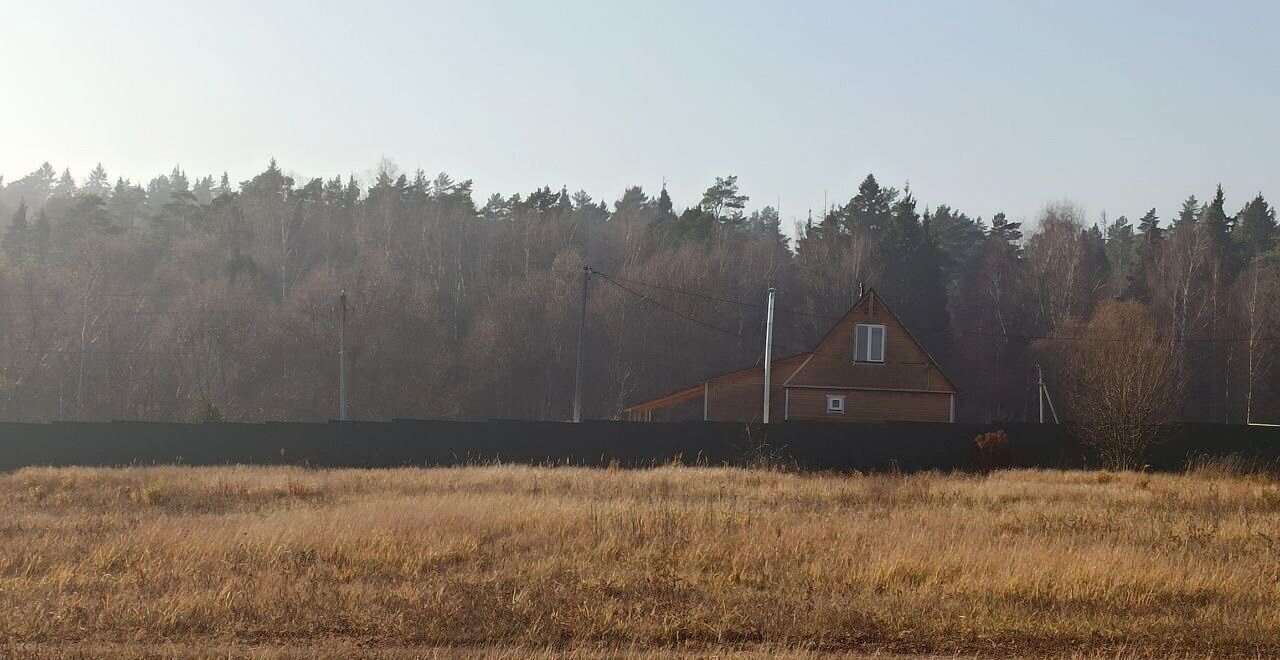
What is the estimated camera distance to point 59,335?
49.1 m

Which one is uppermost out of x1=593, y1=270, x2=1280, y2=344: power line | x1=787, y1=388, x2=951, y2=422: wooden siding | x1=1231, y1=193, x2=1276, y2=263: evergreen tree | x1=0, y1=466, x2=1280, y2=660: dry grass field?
x1=1231, y1=193, x2=1276, y2=263: evergreen tree

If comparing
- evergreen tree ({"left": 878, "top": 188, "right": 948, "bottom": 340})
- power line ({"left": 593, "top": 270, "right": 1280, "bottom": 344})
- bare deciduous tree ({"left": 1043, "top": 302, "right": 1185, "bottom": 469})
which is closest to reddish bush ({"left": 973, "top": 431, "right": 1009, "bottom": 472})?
bare deciduous tree ({"left": 1043, "top": 302, "right": 1185, "bottom": 469})

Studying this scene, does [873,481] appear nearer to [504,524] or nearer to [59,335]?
[504,524]

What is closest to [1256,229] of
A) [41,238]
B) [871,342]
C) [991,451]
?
[871,342]

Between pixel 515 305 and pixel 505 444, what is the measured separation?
3137 centimetres

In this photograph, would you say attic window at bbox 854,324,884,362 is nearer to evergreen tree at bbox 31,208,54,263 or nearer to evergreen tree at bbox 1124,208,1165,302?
evergreen tree at bbox 1124,208,1165,302

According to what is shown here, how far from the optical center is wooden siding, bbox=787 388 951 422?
42469mm

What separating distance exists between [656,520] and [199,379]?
4210 centimetres

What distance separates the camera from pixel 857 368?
1673 inches

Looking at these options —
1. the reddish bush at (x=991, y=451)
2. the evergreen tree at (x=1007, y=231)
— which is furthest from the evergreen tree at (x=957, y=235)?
the reddish bush at (x=991, y=451)

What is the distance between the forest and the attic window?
34.0 ft

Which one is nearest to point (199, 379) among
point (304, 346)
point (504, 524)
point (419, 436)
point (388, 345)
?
point (304, 346)

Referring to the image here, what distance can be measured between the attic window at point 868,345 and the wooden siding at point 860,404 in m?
1.31

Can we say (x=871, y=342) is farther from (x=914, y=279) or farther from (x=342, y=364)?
(x=914, y=279)
